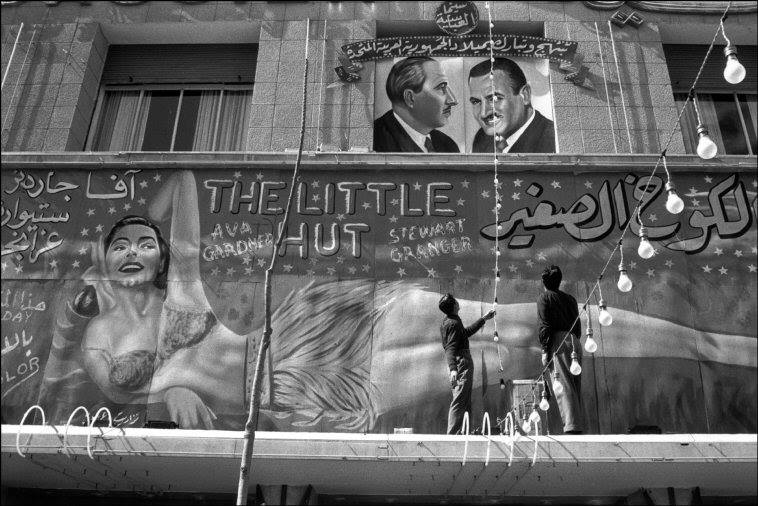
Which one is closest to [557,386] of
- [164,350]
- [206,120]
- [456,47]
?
[164,350]

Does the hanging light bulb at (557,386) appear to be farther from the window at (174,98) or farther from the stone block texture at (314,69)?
the window at (174,98)

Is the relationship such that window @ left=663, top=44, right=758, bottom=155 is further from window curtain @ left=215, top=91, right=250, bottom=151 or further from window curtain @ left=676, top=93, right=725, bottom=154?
window curtain @ left=215, top=91, right=250, bottom=151

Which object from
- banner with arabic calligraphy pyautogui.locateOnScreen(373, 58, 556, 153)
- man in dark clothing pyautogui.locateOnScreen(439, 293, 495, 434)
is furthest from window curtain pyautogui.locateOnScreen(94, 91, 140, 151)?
man in dark clothing pyautogui.locateOnScreen(439, 293, 495, 434)

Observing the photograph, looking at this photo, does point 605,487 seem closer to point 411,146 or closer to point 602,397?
point 602,397

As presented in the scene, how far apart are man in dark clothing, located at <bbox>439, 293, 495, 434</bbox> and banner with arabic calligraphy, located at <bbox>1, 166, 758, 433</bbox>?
100 cm

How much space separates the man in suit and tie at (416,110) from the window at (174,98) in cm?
295

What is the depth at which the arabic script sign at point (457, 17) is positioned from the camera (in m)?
14.3

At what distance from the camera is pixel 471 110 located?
1399 centimetres

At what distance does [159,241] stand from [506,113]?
6.81 m

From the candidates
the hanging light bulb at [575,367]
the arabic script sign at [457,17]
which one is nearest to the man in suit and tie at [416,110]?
the arabic script sign at [457,17]

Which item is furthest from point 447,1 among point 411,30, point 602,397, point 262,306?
point 602,397

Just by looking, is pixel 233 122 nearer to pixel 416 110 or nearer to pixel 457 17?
pixel 416 110

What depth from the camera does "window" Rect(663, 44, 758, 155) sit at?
46.4 ft

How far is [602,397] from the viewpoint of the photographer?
36.1 ft
